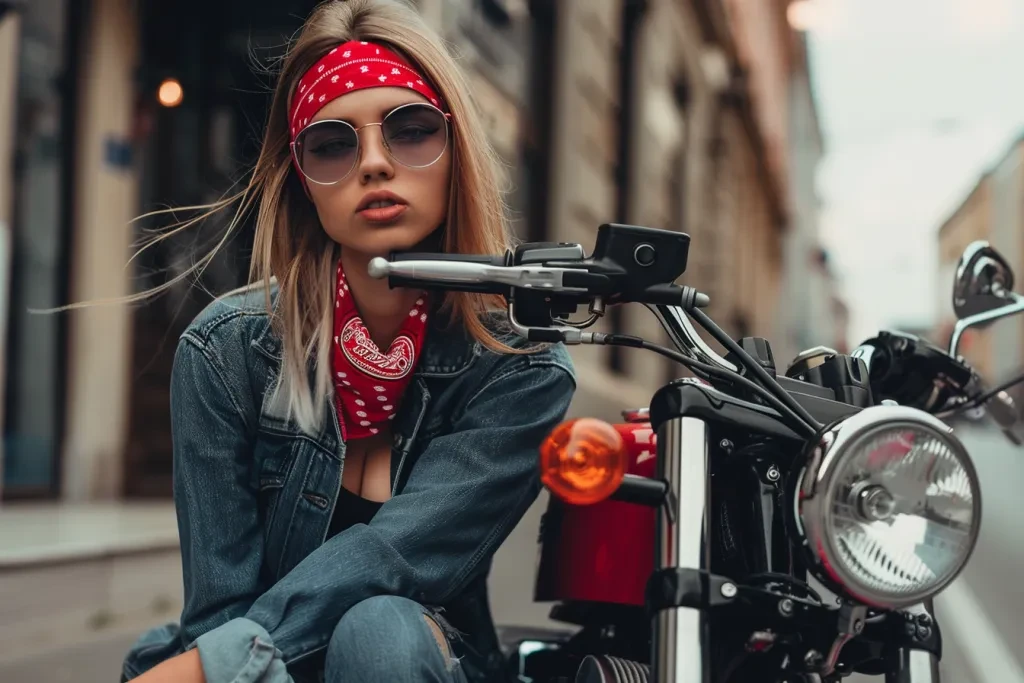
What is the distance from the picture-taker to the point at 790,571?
125 centimetres

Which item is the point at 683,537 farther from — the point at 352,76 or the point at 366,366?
the point at 352,76

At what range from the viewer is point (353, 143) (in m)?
1.53

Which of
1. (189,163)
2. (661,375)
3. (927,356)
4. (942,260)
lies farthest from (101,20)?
(661,375)

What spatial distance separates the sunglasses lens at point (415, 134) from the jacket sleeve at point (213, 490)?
15.3 inches

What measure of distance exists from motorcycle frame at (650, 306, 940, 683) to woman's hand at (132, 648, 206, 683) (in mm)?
536

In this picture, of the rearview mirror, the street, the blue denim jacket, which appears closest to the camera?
the blue denim jacket

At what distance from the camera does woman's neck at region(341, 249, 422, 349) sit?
5.41 ft

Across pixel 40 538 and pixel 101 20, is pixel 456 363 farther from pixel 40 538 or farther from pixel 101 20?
pixel 101 20

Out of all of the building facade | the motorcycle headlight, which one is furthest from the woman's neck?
the building facade

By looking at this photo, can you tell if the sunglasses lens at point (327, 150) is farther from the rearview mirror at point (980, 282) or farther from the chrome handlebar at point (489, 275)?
the rearview mirror at point (980, 282)

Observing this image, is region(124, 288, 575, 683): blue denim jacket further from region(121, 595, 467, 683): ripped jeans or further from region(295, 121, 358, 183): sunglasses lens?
region(295, 121, 358, 183): sunglasses lens

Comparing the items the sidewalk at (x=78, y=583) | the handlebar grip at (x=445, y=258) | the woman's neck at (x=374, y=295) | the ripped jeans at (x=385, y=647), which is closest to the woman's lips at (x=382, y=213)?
the woman's neck at (x=374, y=295)

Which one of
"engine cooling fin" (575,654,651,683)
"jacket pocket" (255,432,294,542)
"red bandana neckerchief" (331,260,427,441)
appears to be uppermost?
"red bandana neckerchief" (331,260,427,441)

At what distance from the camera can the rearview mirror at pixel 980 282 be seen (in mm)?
1764
